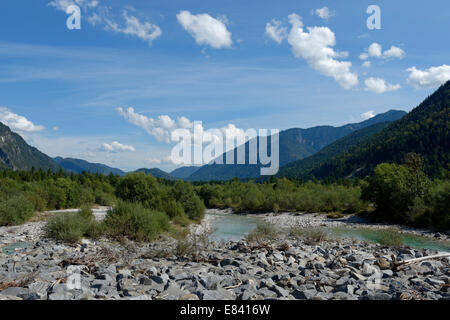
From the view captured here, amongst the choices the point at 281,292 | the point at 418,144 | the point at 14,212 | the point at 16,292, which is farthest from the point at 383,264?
the point at 418,144

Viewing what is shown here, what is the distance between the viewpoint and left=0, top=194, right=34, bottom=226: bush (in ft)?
105

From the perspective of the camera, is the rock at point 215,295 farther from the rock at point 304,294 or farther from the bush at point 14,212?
the bush at point 14,212

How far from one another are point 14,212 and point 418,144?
129m

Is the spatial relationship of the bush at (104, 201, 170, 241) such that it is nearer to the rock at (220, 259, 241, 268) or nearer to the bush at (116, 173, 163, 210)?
the rock at (220, 259, 241, 268)

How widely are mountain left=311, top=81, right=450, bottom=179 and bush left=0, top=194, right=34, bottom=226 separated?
9703 cm

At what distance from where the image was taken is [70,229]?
19266mm

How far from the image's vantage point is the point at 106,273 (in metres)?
8.62

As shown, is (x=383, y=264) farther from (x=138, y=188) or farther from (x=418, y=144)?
(x=418, y=144)

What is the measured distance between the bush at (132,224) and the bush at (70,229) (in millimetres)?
942

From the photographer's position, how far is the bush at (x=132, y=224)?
2123cm

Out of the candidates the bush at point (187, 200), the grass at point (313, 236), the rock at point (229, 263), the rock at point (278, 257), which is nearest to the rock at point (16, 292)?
the rock at point (229, 263)

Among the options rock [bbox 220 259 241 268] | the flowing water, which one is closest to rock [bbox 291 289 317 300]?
rock [bbox 220 259 241 268]
